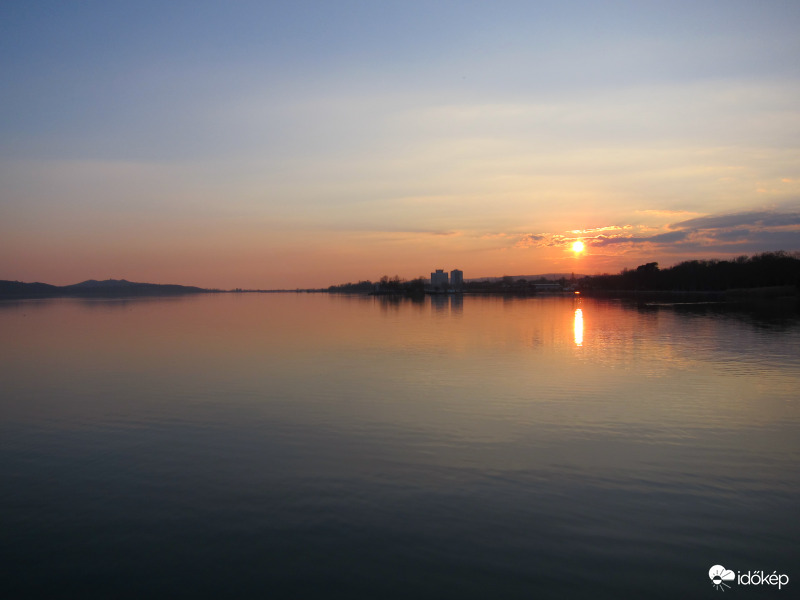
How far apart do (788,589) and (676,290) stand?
16134cm

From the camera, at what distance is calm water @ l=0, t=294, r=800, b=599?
6.25 meters

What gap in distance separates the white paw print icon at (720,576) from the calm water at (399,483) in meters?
0.07

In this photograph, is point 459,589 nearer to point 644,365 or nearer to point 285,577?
point 285,577

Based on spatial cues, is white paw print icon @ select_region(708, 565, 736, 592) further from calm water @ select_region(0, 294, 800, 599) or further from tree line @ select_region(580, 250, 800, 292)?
tree line @ select_region(580, 250, 800, 292)

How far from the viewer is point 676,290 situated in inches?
5851

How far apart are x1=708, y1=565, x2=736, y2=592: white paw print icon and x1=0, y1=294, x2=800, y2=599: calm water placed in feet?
0.23

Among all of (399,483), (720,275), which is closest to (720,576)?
(399,483)

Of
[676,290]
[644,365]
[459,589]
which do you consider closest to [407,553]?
[459,589]

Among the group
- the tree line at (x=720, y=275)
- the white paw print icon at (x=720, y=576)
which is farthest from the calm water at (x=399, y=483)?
the tree line at (x=720, y=275)

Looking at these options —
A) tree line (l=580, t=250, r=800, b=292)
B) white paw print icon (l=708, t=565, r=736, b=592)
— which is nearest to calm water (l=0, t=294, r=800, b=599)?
white paw print icon (l=708, t=565, r=736, b=592)

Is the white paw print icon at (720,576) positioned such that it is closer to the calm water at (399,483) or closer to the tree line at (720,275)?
the calm water at (399,483)

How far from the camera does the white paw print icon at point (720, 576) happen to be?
6.05 metres

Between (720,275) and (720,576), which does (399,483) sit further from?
(720,275)

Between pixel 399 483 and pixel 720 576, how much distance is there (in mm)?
4626
